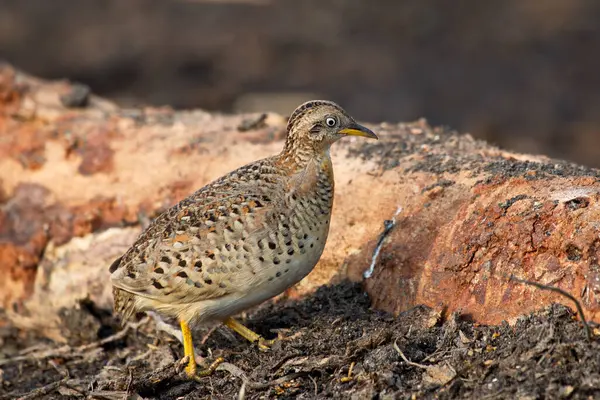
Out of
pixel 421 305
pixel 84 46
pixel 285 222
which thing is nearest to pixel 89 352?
pixel 285 222

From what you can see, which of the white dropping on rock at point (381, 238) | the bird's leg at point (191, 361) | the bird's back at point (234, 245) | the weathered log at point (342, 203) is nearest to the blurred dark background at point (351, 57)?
the weathered log at point (342, 203)

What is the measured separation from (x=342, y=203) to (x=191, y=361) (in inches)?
71.7

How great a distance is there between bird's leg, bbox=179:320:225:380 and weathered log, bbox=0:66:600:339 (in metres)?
1.16

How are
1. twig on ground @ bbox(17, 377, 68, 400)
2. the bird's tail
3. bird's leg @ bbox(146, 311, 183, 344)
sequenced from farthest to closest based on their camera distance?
bird's leg @ bbox(146, 311, 183, 344), the bird's tail, twig on ground @ bbox(17, 377, 68, 400)

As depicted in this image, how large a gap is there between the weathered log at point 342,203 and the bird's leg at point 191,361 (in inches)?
45.7

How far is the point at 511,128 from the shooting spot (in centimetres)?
1499

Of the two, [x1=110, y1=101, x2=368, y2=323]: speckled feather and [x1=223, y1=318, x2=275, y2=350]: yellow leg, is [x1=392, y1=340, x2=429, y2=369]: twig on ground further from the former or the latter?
[x1=223, y1=318, x2=275, y2=350]: yellow leg

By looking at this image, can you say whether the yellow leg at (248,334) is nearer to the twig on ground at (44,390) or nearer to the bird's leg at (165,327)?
the bird's leg at (165,327)

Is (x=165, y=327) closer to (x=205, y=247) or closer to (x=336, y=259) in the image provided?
(x=205, y=247)

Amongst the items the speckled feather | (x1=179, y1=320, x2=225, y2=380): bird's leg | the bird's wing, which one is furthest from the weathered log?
(x1=179, y1=320, x2=225, y2=380): bird's leg

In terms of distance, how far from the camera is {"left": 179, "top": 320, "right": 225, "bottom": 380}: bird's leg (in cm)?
619

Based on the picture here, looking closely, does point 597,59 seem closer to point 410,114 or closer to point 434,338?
point 410,114

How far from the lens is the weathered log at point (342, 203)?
224 inches

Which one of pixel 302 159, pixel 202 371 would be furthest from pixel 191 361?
pixel 302 159
